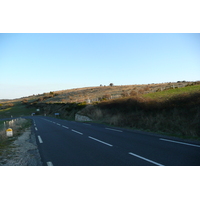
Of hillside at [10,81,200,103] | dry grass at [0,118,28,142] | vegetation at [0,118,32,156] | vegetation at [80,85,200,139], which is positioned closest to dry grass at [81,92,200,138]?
vegetation at [80,85,200,139]

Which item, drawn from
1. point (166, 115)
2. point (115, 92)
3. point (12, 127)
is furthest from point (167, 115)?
point (115, 92)

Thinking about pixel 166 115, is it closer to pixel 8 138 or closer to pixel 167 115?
pixel 167 115

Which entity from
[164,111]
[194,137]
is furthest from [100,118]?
[194,137]

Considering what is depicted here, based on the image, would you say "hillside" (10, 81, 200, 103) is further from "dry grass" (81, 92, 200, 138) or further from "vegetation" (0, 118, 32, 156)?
"vegetation" (0, 118, 32, 156)

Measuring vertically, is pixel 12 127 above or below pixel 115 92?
below

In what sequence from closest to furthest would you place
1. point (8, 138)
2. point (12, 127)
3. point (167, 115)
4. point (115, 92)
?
point (8, 138), point (167, 115), point (12, 127), point (115, 92)

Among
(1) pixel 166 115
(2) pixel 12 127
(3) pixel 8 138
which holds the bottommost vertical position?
(2) pixel 12 127

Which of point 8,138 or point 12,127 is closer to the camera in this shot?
point 8,138

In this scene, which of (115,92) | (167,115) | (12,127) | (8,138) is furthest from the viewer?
(115,92)

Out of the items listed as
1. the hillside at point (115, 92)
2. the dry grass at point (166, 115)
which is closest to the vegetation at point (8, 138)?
the dry grass at point (166, 115)

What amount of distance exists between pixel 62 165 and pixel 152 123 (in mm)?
10386

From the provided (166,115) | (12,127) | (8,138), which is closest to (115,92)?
(12,127)

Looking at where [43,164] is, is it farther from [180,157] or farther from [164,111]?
[164,111]

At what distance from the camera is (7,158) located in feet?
25.7
